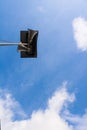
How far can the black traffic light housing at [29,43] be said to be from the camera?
15891mm

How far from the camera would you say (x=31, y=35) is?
15914 mm

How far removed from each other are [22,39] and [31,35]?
0.50 m

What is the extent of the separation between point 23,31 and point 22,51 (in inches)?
34.5

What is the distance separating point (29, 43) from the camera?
52.5 ft

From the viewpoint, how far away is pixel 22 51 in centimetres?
1636

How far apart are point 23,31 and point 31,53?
104cm

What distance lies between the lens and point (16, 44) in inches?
643

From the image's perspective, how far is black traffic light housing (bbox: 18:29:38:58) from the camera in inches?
626

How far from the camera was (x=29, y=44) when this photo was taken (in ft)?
52.4

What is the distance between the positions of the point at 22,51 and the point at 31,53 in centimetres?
59

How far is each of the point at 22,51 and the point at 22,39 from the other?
1.78ft

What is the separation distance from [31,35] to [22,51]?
895 millimetres

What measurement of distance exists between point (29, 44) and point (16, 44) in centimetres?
68
